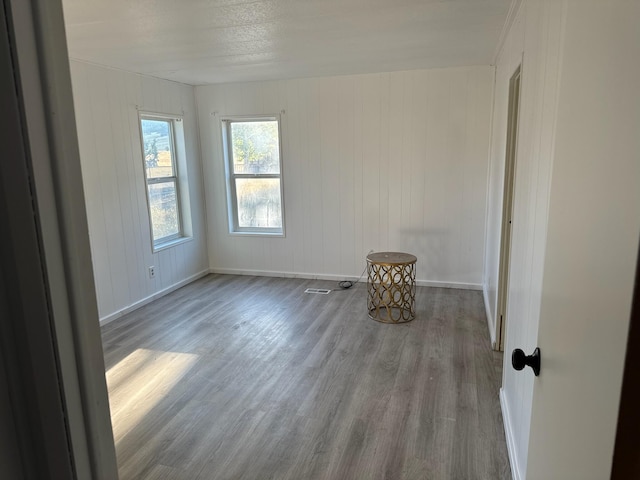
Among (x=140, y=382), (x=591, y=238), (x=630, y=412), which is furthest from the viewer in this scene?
(x=140, y=382)

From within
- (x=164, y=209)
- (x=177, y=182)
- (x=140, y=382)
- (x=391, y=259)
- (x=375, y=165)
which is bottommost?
(x=140, y=382)

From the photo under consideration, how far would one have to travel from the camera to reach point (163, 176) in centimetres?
493

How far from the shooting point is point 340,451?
222 cm

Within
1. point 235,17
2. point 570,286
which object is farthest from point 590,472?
point 235,17

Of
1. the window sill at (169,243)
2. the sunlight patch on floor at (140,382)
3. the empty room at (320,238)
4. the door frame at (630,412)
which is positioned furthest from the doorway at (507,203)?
the window sill at (169,243)

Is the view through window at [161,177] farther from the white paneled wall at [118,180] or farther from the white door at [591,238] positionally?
the white door at [591,238]

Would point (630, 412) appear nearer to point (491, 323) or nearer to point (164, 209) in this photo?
point (491, 323)

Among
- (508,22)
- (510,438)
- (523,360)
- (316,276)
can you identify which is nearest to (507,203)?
(508,22)

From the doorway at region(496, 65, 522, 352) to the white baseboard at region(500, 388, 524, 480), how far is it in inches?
23.1

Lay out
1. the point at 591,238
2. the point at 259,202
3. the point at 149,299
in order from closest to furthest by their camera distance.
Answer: the point at 591,238, the point at 149,299, the point at 259,202

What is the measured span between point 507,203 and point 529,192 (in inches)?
48.6

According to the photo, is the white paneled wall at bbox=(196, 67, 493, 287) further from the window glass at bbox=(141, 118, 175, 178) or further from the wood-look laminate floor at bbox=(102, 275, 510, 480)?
the wood-look laminate floor at bbox=(102, 275, 510, 480)

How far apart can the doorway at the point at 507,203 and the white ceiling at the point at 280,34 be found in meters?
0.55

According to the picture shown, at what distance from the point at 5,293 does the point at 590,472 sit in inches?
32.7
